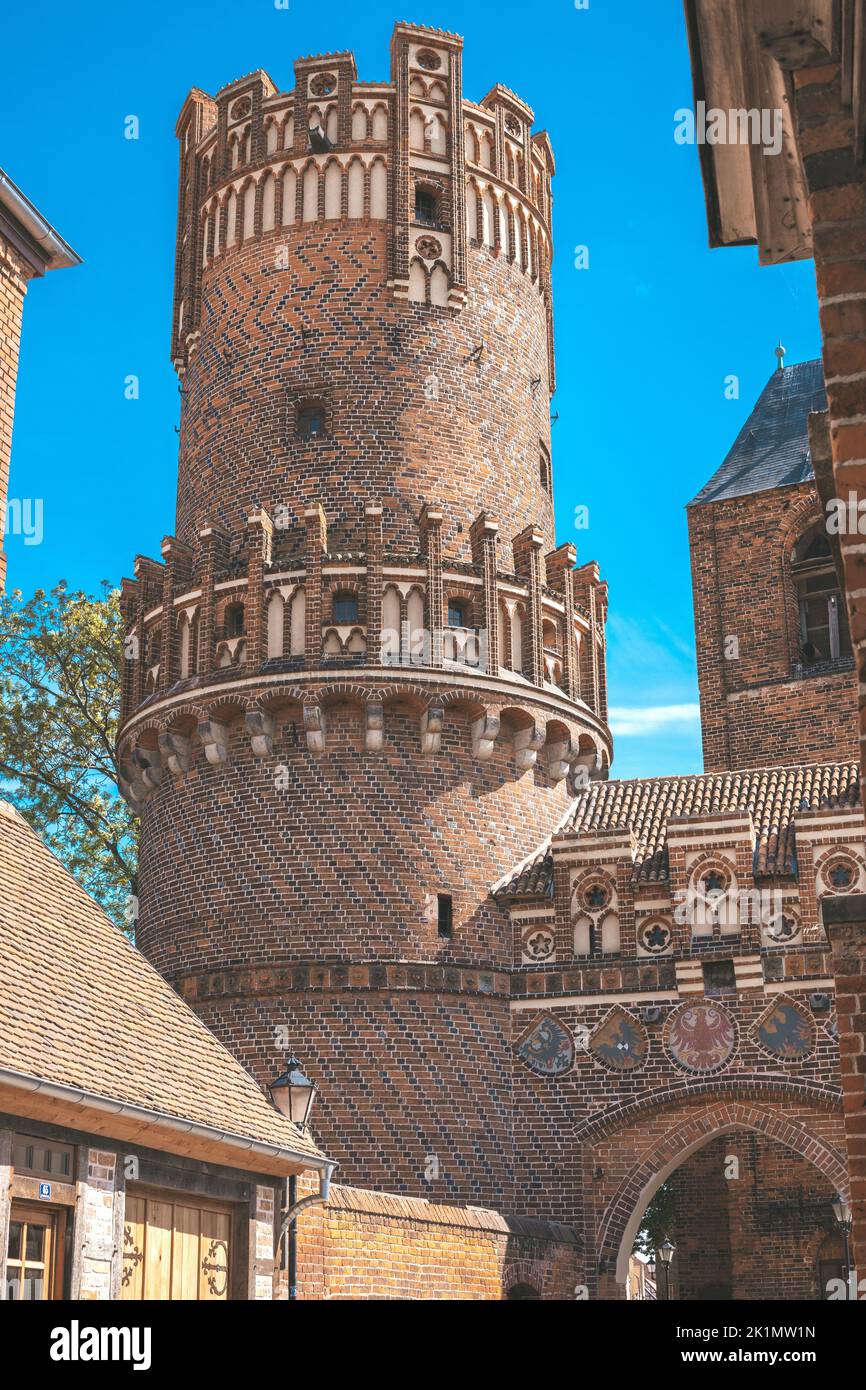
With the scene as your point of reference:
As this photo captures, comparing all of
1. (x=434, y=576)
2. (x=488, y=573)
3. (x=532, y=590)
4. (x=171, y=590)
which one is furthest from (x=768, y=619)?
(x=171, y=590)

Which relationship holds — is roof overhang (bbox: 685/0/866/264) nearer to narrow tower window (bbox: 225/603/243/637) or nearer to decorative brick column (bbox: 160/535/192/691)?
narrow tower window (bbox: 225/603/243/637)

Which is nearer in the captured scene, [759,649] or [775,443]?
[759,649]

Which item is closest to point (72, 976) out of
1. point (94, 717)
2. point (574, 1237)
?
point (574, 1237)

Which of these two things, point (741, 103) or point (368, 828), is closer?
point (741, 103)

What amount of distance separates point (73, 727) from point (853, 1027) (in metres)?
26.9

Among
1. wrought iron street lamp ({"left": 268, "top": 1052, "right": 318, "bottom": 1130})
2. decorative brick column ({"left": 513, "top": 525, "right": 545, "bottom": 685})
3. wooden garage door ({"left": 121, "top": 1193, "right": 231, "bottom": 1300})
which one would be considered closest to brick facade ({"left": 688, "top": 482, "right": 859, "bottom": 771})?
decorative brick column ({"left": 513, "top": 525, "right": 545, "bottom": 685})

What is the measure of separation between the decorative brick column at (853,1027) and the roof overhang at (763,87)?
113 inches

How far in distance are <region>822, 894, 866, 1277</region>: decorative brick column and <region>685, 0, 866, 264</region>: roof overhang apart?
2869 millimetres

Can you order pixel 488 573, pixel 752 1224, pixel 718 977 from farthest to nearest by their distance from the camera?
pixel 752 1224 → pixel 488 573 → pixel 718 977

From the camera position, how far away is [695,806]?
25.7 metres

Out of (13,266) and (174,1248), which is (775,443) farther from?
(174,1248)

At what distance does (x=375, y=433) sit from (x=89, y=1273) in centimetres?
1587
